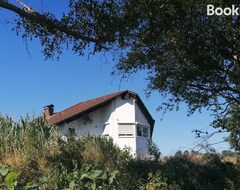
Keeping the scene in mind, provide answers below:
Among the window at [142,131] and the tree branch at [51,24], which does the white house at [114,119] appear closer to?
the window at [142,131]

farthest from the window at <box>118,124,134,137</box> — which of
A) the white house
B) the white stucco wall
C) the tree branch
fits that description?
the tree branch

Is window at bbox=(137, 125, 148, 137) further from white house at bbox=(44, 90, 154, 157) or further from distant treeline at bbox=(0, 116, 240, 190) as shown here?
distant treeline at bbox=(0, 116, 240, 190)

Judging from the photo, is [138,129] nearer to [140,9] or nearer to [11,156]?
[11,156]

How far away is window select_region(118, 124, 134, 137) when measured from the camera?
4200cm

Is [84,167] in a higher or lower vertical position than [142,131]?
lower

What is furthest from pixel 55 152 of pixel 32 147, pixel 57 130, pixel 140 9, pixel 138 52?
pixel 140 9

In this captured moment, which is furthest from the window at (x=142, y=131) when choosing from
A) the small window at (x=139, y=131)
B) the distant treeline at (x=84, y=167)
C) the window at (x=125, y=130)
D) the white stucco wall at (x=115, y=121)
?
the distant treeline at (x=84, y=167)

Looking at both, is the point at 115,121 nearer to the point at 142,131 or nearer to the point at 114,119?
the point at 114,119

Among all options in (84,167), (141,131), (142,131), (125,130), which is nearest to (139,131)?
(141,131)

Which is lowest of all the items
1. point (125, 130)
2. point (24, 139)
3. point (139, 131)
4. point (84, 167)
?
point (84, 167)

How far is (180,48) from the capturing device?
11.8 meters

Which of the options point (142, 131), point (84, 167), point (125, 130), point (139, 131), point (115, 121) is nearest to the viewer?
point (84, 167)

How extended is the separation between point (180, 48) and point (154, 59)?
1088mm

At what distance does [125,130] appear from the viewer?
42.2 m
